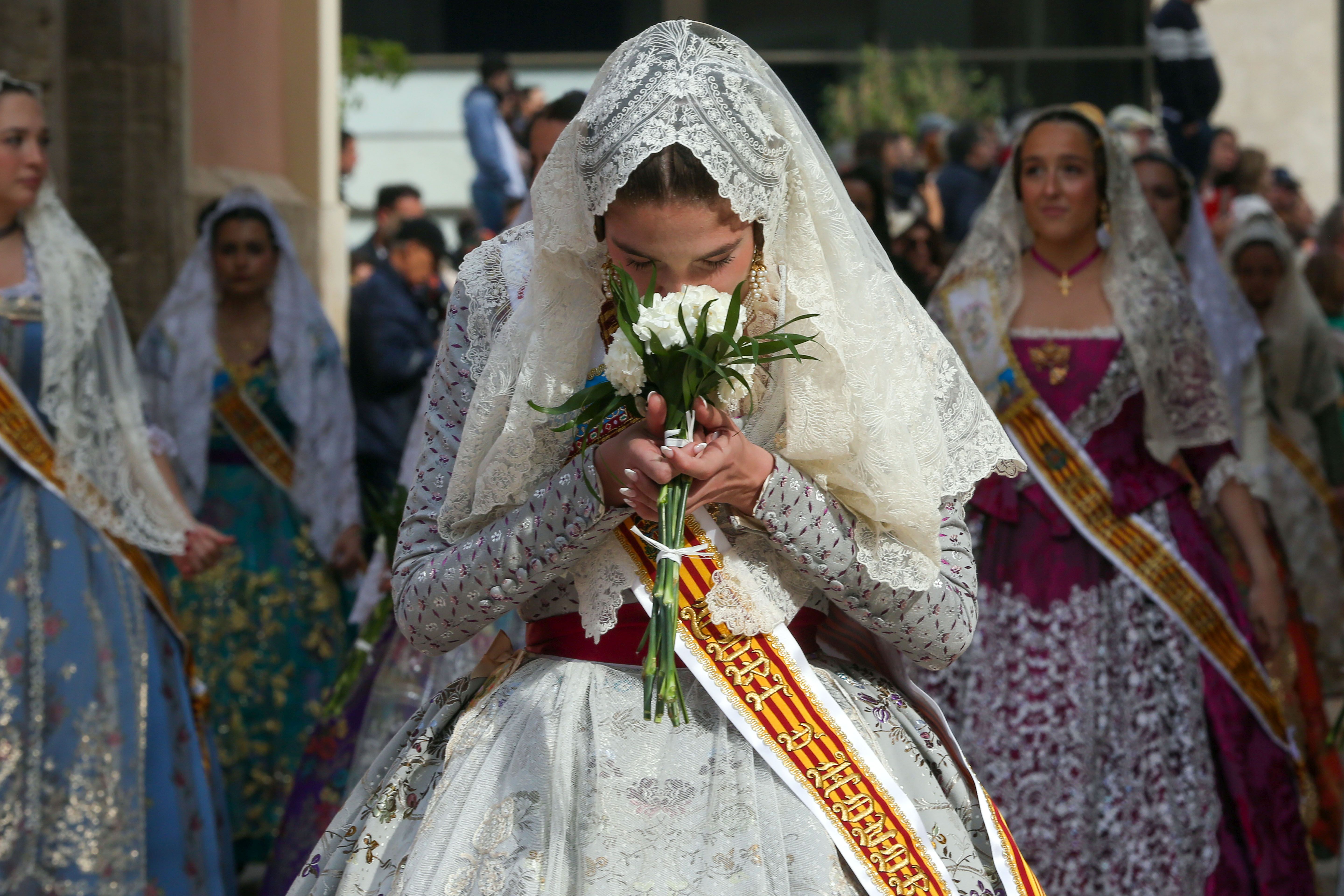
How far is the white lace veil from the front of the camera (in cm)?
442

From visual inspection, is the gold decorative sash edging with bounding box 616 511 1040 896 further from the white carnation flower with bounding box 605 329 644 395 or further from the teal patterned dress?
the teal patterned dress

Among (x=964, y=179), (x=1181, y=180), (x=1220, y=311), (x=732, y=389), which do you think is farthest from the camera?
(x=964, y=179)

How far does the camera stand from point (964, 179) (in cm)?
1008

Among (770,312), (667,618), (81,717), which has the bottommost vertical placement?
(81,717)

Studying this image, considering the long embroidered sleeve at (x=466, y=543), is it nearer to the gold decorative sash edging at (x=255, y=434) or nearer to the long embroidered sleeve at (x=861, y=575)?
the long embroidered sleeve at (x=861, y=575)

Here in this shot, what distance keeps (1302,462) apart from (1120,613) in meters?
2.70

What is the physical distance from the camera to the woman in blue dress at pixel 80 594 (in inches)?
172

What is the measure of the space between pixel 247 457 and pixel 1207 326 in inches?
118

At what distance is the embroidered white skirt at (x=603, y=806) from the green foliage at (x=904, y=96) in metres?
13.9

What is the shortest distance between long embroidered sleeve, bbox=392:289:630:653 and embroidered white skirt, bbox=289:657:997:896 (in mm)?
110

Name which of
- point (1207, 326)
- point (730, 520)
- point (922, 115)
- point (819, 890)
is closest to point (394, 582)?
point (730, 520)

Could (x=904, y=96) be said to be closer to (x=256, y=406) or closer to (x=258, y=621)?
(x=256, y=406)

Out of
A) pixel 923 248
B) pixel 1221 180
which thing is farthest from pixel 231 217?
Answer: pixel 1221 180

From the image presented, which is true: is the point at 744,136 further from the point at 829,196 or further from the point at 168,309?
the point at 168,309
